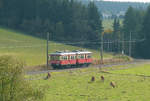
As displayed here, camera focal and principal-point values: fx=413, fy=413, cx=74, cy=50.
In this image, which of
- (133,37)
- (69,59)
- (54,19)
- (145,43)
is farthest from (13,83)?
(54,19)

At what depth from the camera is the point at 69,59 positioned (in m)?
61.4

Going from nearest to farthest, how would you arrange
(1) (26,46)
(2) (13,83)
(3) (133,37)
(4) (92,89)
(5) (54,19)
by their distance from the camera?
(2) (13,83)
(4) (92,89)
(1) (26,46)
(3) (133,37)
(5) (54,19)

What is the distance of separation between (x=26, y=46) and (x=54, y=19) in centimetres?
2572

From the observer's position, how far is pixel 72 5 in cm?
10962

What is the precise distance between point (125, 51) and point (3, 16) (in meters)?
38.8

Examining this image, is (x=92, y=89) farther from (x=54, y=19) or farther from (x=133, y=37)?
(x=54, y=19)

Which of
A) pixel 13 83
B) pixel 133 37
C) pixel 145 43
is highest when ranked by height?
pixel 133 37

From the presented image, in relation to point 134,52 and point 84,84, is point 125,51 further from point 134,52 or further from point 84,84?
point 84,84

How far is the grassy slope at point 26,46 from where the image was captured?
76569 millimetres

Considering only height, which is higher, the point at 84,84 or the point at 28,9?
the point at 28,9

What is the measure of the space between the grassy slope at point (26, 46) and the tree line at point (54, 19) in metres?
7.57

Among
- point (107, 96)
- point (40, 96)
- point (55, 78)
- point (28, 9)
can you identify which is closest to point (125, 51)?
point (28, 9)

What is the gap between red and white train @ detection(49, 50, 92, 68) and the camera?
196 ft

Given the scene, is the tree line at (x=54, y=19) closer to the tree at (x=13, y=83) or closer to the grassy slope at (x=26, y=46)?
the grassy slope at (x=26, y=46)
